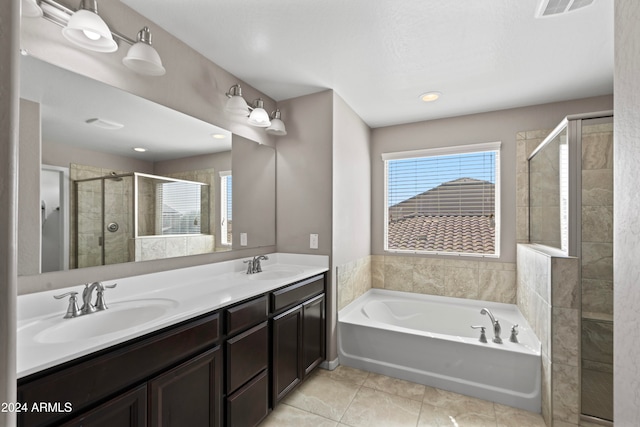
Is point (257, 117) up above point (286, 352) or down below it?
above

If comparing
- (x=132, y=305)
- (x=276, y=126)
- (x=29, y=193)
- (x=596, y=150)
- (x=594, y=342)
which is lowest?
(x=594, y=342)

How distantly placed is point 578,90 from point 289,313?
3064 mm

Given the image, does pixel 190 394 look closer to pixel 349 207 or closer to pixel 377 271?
pixel 349 207

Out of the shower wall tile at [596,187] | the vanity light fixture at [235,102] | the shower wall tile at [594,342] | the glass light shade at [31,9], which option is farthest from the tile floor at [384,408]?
the glass light shade at [31,9]

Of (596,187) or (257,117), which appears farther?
(257,117)

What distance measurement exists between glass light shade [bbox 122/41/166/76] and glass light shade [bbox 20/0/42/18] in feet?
1.07

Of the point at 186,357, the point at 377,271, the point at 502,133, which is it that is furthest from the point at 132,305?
the point at 502,133

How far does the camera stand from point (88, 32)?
1.29m

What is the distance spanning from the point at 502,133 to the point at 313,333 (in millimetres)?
2696

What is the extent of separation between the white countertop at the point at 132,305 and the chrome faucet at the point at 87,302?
0.03m

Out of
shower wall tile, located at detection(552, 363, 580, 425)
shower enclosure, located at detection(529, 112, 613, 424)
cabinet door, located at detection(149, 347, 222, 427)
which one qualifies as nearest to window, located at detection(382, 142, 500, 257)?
shower enclosure, located at detection(529, 112, 613, 424)

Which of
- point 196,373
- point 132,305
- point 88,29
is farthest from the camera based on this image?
point 132,305

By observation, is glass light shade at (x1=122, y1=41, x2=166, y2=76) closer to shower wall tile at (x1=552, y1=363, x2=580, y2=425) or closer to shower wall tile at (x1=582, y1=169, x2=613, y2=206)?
shower wall tile at (x1=582, y1=169, x2=613, y2=206)

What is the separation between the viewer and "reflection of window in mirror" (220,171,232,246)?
2.25 metres
